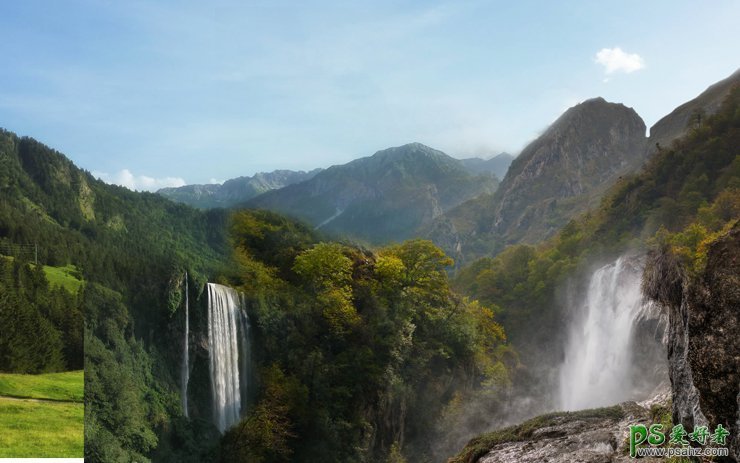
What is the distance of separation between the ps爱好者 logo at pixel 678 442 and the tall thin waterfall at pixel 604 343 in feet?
89.5

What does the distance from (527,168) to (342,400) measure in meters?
138

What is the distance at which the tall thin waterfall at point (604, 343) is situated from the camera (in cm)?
4128

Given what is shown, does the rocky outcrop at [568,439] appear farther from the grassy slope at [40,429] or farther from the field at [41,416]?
the field at [41,416]

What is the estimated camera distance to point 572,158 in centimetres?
15400

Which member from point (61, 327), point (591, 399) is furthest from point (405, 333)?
point (61, 327)

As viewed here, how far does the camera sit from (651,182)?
5909 centimetres

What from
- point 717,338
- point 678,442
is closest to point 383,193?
point 678,442

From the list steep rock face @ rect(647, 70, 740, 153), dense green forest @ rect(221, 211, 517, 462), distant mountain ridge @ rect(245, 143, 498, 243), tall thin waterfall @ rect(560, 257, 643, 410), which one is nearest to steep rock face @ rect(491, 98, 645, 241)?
distant mountain ridge @ rect(245, 143, 498, 243)

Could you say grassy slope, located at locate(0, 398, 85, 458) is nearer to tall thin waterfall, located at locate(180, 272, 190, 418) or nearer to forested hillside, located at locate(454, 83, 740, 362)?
tall thin waterfall, located at locate(180, 272, 190, 418)

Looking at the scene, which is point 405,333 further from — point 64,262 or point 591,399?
point 64,262

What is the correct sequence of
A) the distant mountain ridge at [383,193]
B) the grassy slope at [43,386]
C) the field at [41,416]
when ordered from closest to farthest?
the distant mountain ridge at [383,193], the field at [41,416], the grassy slope at [43,386]

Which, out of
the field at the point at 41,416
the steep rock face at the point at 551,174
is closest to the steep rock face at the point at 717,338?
the field at the point at 41,416

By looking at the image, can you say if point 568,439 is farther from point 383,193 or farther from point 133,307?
point 383,193

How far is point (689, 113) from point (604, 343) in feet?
188
